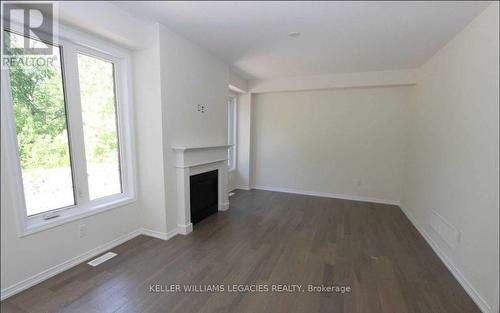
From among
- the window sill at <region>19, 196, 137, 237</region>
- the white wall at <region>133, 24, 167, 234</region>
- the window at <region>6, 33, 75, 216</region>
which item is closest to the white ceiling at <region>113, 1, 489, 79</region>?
the white wall at <region>133, 24, 167, 234</region>

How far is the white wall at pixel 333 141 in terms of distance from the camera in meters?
4.37

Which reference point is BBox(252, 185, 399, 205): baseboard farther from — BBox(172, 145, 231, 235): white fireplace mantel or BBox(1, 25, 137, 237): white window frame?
BBox(1, 25, 137, 237): white window frame

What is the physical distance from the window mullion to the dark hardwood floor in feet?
2.62

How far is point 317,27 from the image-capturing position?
245 cm

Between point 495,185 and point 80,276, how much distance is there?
3721 millimetres

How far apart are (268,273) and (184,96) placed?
7.82 feet

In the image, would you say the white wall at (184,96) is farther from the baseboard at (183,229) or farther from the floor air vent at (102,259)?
the floor air vent at (102,259)

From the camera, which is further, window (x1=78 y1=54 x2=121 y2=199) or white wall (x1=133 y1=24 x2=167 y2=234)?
white wall (x1=133 y1=24 x2=167 y2=234)

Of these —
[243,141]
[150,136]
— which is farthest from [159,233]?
[243,141]

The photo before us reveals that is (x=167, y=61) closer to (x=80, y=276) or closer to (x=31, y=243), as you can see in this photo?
(x=31, y=243)

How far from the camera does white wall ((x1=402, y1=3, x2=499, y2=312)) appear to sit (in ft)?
5.92

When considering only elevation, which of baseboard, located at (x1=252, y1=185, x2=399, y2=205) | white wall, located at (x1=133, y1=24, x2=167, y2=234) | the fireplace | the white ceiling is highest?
the white ceiling

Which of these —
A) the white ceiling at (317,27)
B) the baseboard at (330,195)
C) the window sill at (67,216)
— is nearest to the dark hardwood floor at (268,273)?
the window sill at (67,216)

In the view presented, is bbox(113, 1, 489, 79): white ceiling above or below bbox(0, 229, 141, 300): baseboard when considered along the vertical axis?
above
